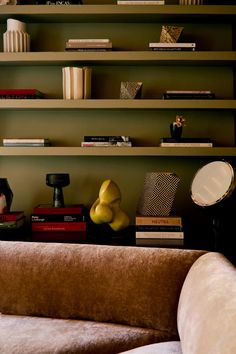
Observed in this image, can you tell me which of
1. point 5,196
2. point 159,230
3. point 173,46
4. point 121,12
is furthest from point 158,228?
point 121,12

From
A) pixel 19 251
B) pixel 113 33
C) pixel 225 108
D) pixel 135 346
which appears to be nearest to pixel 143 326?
pixel 135 346

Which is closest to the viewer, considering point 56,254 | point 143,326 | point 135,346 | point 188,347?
point 188,347

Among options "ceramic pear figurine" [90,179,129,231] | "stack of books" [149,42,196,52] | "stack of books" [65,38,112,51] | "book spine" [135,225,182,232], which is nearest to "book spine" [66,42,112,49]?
"stack of books" [65,38,112,51]

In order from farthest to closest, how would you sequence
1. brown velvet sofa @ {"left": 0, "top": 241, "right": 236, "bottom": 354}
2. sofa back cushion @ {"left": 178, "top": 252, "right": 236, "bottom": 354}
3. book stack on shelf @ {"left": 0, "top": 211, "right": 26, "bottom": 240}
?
1. book stack on shelf @ {"left": 0, "top": 211, "right": 26, "bottom": 240}
2. brown velvet sofa @ {"left": 0, "top": 241, "right": 236, "bottom": 354}
3. sofa back cushion @ {"left": 178, "top": 252, "right": 236, "bottom": 354}

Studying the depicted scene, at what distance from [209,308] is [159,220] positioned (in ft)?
3.41

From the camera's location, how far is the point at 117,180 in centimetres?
263

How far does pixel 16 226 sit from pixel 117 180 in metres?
0.67

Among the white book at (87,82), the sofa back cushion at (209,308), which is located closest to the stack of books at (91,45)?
the white book at (87,82)

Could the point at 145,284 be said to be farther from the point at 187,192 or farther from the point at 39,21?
the point at 39,21

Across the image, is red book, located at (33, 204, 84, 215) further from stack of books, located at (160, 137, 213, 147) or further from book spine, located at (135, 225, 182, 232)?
stack of books, located at (160, 137, 213, 147)

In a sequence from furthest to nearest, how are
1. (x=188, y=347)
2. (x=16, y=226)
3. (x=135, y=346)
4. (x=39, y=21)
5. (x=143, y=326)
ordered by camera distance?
1. (x=39, y=21)
2. (x=16, y=226)
3. (x=143, y=326)
4. (x=135, y=346)
5. (x=188, y=347)

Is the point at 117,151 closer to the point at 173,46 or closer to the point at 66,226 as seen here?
the point at 66,226

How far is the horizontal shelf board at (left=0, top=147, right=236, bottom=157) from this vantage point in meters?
2.36

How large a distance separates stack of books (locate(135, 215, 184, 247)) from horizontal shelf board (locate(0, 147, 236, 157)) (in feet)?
1.24
